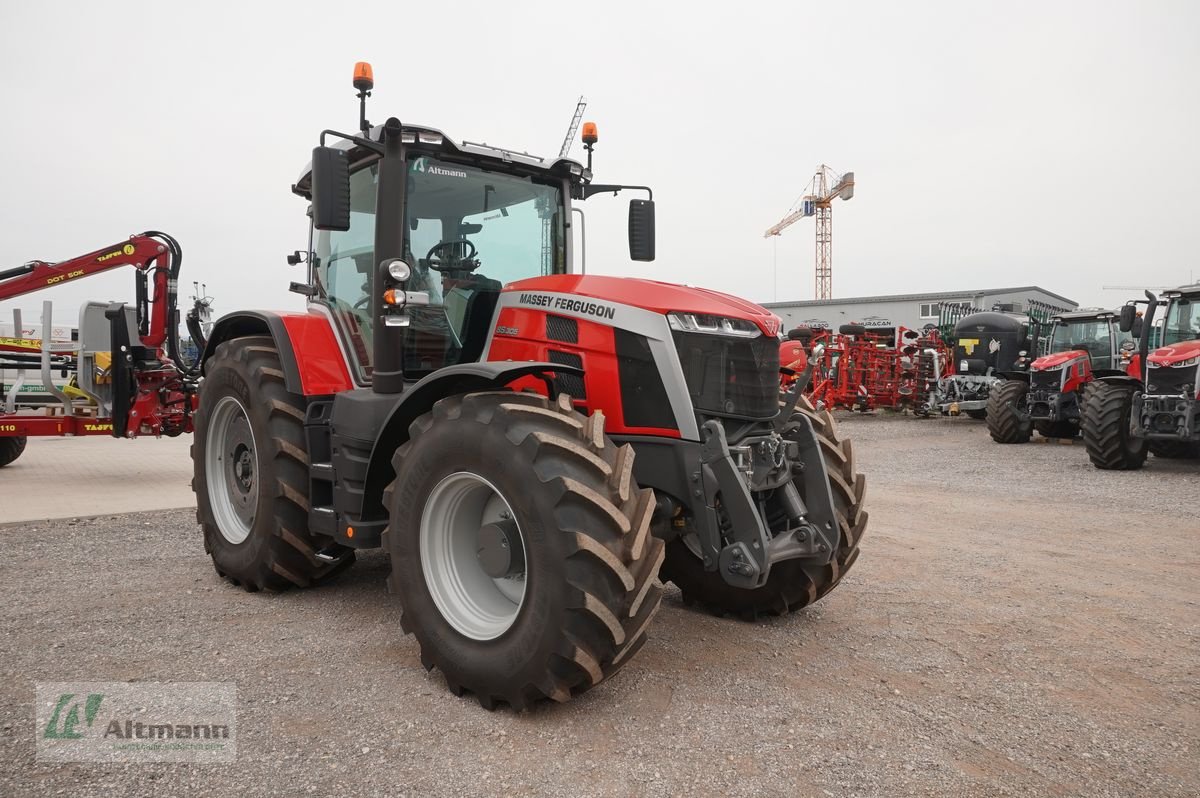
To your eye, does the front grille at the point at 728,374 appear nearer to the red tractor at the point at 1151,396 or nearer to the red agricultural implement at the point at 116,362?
the red agricultural implement at the point at 116,362

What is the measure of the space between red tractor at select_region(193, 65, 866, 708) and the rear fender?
13mm

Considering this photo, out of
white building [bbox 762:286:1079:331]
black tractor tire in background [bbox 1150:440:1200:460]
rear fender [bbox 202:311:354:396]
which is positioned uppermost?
white building [bbox 762:286:1079:331]

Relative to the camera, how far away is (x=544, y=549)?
2.94 m

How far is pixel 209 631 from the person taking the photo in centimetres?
400

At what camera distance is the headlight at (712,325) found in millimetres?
3512

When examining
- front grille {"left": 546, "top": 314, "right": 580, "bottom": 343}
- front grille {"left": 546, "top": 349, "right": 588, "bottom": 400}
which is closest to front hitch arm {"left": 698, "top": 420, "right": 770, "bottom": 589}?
front grille {"left": 546, "top": 349, "right": 588, "bottom": 400}

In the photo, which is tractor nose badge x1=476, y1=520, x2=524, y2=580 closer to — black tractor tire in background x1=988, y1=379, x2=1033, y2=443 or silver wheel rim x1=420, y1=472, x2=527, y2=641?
silver wheel rim x1=420, y1=472, x2=527, y2=641

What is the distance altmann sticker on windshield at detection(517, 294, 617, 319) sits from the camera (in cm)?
358

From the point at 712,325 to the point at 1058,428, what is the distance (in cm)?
1411

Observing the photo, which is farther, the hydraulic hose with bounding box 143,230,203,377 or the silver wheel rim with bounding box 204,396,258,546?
the hydraulic hose with bounding box 143,230,203,377

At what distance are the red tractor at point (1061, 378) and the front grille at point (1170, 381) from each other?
228 centimetres

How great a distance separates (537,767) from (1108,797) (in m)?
1.79

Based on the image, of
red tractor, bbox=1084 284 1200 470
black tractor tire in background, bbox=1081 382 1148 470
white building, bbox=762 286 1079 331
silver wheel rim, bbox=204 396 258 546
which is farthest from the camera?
white building, bbox=762 286 1079 331

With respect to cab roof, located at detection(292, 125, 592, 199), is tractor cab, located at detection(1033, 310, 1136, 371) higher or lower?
lower
